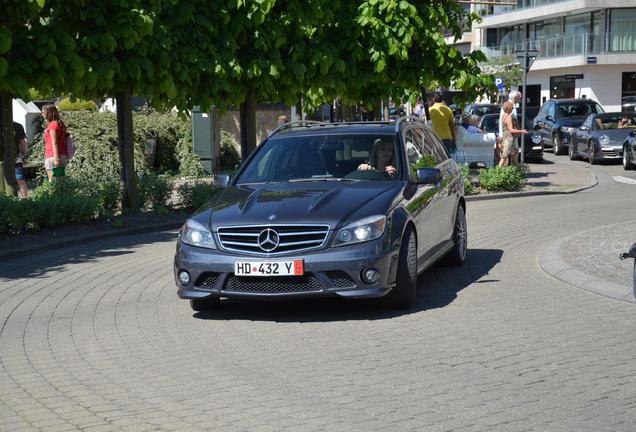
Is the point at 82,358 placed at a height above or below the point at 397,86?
below

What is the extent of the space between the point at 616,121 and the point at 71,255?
2374 centimetres

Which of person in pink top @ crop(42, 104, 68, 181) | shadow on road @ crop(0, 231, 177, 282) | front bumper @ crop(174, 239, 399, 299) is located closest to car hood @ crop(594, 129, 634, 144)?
person in pink top @ crop(42, 104, 68, 181)

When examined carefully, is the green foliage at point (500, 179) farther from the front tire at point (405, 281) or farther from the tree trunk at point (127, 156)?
the front tire at point (405, 281)

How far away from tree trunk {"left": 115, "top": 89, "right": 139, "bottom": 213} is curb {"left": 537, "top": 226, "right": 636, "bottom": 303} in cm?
741

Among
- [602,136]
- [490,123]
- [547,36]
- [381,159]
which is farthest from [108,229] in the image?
[547,36]

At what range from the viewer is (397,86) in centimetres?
2089

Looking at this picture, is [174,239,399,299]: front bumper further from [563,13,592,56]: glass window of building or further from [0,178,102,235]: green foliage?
[563,13,592,56]: glass window of building

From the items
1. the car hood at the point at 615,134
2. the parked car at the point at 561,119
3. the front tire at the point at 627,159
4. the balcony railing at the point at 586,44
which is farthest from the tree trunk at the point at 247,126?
the balcony railing at the point at 586,44

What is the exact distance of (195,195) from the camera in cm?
1780

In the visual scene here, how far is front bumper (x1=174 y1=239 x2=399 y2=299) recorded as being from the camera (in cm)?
837

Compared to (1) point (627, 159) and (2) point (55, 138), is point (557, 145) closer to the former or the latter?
(1) point (627, 159)

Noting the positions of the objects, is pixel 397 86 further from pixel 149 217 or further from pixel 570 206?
pixel 149 217

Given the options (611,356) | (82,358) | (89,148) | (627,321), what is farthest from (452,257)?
(89,148)

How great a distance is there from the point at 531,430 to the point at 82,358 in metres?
3.42
